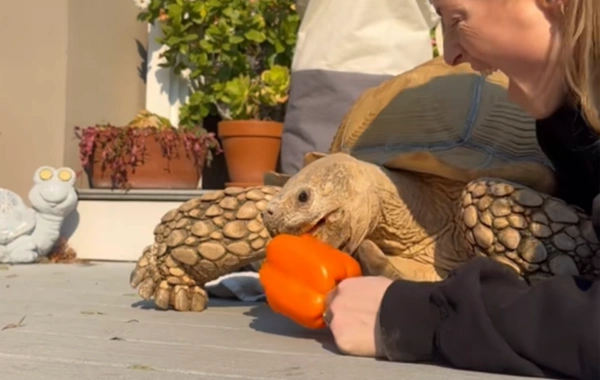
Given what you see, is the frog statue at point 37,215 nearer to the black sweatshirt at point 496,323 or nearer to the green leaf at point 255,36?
the green leaf at point 255,36

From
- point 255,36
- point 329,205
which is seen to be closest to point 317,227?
point 329,205

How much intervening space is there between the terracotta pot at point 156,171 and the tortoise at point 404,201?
1.98 m

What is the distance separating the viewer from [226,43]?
4289mm

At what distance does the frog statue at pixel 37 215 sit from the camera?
3.68 meters

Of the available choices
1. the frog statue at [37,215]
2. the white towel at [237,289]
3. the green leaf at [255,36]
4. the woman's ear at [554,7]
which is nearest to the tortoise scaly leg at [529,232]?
the woman's ear at [554,7]

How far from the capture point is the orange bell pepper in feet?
4.74

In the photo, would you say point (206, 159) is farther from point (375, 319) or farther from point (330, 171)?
point (375, 319)

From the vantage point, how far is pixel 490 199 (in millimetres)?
1537

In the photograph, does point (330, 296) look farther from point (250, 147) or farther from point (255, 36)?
point (255, 36)

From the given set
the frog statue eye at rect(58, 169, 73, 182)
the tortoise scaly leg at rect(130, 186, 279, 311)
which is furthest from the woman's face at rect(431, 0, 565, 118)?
the frog statue eye at rect(58, 169, 73, 182)

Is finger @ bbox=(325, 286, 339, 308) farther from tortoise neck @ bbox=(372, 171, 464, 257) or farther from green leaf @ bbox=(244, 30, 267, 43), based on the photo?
green leaf @ bbox=(244, 30, 267, 43)

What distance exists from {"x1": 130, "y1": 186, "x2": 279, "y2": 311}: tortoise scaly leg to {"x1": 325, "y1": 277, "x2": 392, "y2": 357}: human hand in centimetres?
50

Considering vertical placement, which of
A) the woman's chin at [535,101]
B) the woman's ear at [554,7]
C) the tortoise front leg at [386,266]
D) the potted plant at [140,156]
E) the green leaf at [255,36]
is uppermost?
the woman's ear at [554,7]

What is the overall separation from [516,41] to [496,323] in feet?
1.48
